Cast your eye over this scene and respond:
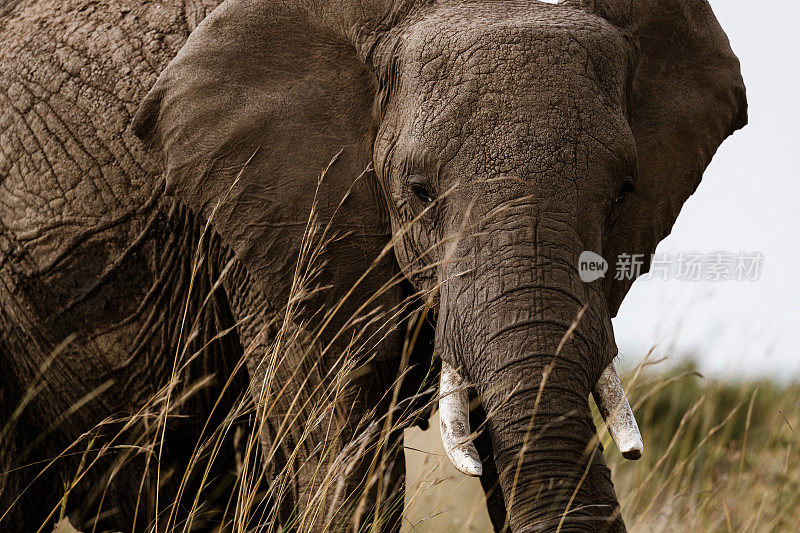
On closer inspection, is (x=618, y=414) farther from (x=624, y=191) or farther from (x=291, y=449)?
(x=291, y=449)

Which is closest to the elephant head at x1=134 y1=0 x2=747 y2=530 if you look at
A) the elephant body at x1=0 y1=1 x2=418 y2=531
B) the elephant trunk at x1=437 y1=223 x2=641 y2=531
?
the elephant trunk at x1=437 y1=223 x2=641 y2=531

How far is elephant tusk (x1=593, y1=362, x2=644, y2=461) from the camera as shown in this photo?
126 inches

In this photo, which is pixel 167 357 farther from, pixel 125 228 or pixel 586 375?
pixel 586 375

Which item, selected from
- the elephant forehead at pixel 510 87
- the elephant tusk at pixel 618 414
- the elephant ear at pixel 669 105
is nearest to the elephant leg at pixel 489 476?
the elephant ear at pixel 669 105

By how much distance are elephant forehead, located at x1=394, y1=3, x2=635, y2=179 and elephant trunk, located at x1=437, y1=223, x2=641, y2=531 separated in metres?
0.34

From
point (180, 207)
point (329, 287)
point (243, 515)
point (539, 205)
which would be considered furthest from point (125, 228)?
point (539, 205)

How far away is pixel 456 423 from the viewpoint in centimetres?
338

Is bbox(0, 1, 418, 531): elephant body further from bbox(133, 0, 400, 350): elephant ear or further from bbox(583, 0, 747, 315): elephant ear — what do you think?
bbox(583, 0, 747, 315): elephant ear

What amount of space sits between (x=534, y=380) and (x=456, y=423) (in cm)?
29

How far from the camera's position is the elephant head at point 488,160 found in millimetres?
3293

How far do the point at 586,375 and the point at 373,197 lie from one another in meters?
1.04

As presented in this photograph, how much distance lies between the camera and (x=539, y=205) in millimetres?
3430

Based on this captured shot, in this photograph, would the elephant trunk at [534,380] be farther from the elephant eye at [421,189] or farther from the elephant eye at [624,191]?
the elephant eye at [624,191]

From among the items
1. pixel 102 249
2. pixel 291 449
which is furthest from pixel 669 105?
pixel 102 249
